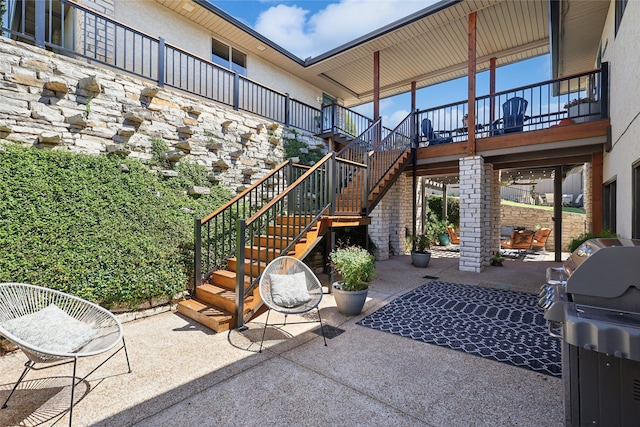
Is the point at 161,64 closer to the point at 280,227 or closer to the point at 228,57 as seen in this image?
the point at 228,57

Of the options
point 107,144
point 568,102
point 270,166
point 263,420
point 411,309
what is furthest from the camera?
point 270,166

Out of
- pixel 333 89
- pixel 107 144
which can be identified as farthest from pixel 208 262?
pixel 333 89

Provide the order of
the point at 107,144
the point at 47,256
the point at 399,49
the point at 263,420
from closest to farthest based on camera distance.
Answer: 1. the point at 263,420
2. the point at 47,256
3. the point at 107,144
4. the point at 399,49

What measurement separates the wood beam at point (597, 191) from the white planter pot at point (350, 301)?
5.41 metres

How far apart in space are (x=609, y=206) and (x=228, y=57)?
31.7 feet

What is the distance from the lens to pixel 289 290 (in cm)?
357

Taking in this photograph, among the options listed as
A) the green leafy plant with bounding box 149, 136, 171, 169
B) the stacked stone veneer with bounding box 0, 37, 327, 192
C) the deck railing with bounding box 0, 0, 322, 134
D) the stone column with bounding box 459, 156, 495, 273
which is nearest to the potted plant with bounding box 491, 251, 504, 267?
the stone column with bounding box 459, 156, 495, 273

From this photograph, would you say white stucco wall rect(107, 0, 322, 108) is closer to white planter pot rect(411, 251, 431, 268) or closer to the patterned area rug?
white planter pot rect(411, 251, 431, 268)

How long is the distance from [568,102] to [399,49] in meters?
4.34

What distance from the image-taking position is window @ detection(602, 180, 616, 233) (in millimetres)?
5039

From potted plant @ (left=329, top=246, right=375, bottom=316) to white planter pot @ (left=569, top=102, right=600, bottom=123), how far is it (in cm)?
536

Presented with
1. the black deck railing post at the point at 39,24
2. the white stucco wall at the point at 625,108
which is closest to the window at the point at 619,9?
the white stucco wall at the point at 625,108

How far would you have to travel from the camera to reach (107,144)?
489cm

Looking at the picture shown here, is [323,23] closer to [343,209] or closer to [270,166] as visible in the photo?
[270,166]
